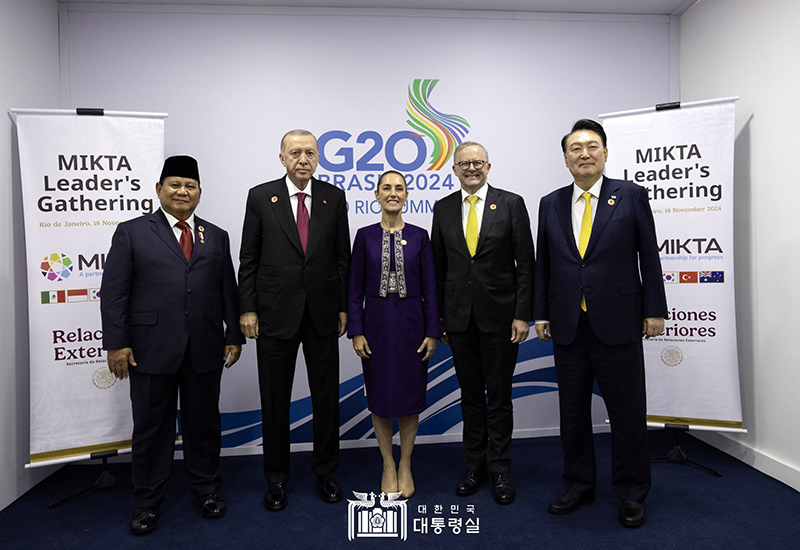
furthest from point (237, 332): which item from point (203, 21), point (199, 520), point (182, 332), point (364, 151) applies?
point (203, 21)

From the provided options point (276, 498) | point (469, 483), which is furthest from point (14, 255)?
point (469, 483)

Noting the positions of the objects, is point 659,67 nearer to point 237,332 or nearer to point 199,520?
point 237,332

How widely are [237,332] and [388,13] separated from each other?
2.62m

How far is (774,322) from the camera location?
315cm

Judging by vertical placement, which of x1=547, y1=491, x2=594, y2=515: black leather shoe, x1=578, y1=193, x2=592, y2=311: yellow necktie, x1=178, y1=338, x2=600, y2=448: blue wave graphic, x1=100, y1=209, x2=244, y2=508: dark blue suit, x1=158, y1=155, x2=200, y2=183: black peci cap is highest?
x1=158, y1=155, x2=200, y2=183: black peci cap

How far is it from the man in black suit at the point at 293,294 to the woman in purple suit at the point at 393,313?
0.14 m

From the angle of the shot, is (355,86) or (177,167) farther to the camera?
(355,86)

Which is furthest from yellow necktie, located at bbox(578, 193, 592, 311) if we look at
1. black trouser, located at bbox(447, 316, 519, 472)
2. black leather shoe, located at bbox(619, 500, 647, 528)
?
black leather shoe, located at bbox(619, 500, 647, 528)

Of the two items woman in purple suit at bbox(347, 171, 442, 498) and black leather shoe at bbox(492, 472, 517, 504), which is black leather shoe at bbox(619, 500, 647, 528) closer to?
black leather shoe at bbox(492, 472, 517, 504)

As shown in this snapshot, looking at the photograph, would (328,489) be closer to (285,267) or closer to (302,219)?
(285,267)

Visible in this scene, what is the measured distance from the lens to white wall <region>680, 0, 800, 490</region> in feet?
9.84

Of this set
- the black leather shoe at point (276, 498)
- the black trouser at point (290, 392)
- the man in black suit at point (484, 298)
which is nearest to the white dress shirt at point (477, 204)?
the man in black suit at point (484, 298)

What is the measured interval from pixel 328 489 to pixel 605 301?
71.1 inches

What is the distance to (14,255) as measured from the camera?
10.0 feet
